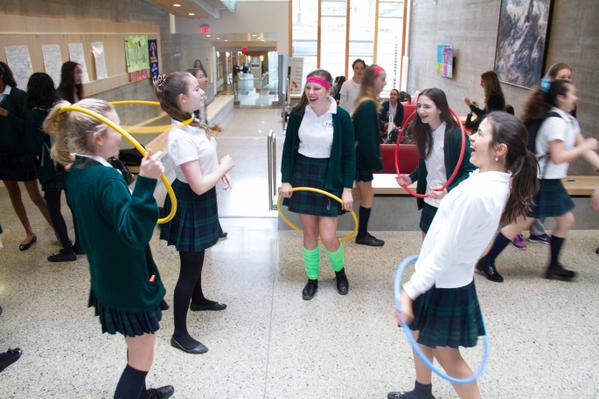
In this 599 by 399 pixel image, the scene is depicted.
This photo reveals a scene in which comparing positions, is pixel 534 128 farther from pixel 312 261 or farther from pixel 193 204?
pixel 193 204

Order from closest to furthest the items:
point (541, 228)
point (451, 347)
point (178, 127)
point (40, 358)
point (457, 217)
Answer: point (457, 217), point (451, 347), point (178, 127), point (40, 358), point (541, 228)

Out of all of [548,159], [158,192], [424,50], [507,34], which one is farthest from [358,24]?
[548,159]

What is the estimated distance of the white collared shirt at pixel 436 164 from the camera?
3016 mm

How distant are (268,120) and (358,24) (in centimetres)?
517

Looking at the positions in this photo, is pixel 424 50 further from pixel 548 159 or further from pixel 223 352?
pixel 223 352

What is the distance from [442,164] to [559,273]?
5.20ft


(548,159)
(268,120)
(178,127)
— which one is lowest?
(268,120)

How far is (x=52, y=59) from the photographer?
643 cm

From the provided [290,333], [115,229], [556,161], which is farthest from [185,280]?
[556,161]

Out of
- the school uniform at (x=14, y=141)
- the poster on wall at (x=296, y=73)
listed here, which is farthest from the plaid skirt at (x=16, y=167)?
the poster on wall at (x=296, y=73)

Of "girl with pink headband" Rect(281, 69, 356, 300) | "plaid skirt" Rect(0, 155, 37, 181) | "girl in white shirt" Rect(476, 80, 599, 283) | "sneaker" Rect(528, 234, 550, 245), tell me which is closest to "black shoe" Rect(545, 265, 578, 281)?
"girl in white shirt" Rect(476, 80, 599, 283)

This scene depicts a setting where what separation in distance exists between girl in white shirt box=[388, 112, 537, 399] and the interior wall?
15.9 feet

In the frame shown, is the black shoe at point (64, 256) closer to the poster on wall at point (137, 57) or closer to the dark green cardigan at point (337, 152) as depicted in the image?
the dark green cardigan at point (337, 152)

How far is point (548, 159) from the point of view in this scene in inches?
136
